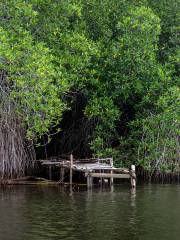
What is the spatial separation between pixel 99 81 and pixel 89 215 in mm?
8986

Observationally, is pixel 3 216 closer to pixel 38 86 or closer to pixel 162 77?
pixel 38 86

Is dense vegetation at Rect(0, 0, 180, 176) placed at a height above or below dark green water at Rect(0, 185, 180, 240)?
above

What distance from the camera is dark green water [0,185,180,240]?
9.74m

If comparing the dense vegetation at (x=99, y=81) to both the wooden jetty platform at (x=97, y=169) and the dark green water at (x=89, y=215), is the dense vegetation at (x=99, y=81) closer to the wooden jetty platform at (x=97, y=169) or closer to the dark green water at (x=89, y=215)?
the wooden jetty platform at (x=97, y=169)

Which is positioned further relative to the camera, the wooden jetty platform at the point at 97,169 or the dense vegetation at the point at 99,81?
the wooden jetty platform at the point at 97,169

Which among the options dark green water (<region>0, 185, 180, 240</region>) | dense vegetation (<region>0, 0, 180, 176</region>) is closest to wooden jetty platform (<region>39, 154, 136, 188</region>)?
dense vegetation (<region>0, 0, 180, 176</region>)

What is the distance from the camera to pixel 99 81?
19.9 m

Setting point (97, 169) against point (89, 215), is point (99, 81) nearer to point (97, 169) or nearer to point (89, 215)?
point (97, 169)

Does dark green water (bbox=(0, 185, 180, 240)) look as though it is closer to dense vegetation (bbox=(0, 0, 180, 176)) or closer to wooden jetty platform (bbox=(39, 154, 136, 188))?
wooden jetty platform (bbox=(39, 154, 136, 188))

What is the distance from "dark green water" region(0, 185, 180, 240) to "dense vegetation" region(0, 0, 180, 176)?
2.63 metres

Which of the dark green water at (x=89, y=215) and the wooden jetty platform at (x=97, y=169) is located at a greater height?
the wooden jetty platform at (x=97, y=169)

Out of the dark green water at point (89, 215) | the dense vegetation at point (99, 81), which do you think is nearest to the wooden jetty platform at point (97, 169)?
the dense vegetation at point (99, 81)

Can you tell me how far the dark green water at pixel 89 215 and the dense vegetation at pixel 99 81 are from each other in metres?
2.63

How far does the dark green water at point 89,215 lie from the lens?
9742 mm
